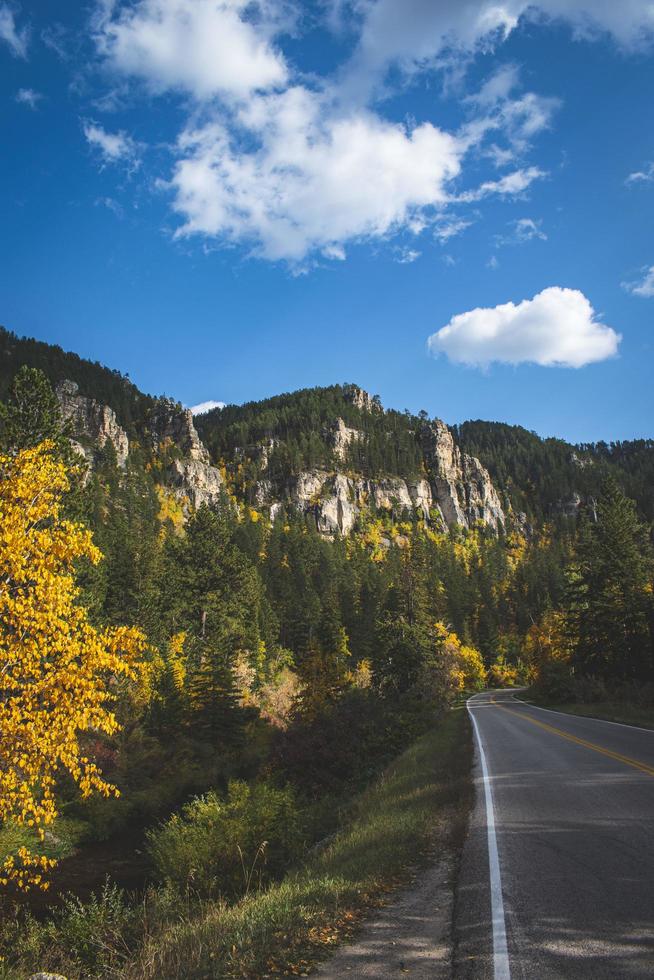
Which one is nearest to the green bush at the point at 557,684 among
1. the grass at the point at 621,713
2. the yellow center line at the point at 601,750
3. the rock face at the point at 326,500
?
the grass at the point at 621,713

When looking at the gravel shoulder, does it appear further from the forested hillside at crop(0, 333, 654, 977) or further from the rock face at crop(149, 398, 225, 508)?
the rock face at crop(149, 398, 225, 508)

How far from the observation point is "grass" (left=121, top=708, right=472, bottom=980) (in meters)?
5.16

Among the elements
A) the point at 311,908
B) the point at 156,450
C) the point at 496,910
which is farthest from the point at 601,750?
the point at 156,450

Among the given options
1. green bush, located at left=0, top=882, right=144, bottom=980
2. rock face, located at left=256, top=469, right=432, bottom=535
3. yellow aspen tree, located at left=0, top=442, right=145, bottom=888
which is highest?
rock face, located at left=256, top=469, right=432, bottom=535

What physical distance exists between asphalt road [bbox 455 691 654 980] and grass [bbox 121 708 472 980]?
36.6 inches

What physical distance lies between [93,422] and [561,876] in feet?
574

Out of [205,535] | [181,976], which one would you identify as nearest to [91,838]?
[181,976]

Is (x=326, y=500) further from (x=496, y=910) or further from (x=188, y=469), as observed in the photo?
(x=496, y=910)

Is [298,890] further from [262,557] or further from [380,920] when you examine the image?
[262,557]

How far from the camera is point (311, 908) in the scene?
20.3ft

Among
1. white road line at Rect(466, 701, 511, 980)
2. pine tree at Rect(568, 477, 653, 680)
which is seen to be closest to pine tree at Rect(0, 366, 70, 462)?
white road line at Rect(466, 701, 511, 980)

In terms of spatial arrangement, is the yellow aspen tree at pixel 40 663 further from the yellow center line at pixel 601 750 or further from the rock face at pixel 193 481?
the rock face at pixel 193 481

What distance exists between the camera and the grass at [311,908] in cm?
516

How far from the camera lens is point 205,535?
45.8 m
